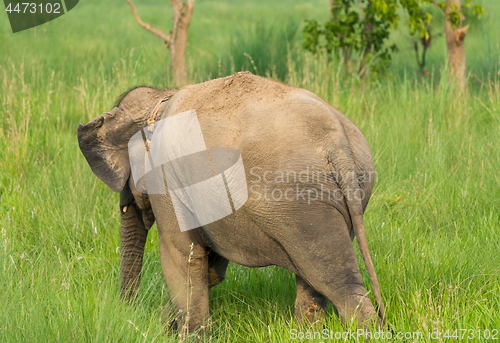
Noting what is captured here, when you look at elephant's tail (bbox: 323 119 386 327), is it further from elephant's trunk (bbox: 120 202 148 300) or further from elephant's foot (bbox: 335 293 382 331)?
elephant's trunk (bbox: 120 202 148 300)

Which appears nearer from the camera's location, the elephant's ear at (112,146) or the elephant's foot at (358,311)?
the elephant's foot at (358,311)

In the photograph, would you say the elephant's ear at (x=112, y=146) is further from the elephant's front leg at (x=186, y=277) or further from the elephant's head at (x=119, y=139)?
the elephant's front leg at (x=186, y=277)

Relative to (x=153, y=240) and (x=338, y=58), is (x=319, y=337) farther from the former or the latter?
(x=338, y=58)

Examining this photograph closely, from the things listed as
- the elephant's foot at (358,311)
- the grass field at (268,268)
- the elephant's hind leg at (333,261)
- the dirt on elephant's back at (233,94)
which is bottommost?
the grass field at (268,268)

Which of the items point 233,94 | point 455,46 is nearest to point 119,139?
point 233,94

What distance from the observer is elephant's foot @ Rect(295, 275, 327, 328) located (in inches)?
91.4

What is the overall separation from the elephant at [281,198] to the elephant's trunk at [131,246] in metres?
0.39

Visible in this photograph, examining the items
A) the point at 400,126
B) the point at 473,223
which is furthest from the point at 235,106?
the point at 400,126

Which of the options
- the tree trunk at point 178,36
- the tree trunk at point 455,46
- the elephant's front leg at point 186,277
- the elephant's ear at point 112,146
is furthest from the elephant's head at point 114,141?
the tree trunk at point 455,46

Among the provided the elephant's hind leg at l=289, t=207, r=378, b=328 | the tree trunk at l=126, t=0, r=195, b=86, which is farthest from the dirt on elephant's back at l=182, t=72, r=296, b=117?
the tree trunk at l=126, t=0, r=195, b=86

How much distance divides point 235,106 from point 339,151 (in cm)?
51

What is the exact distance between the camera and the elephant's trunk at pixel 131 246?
9.45 ft

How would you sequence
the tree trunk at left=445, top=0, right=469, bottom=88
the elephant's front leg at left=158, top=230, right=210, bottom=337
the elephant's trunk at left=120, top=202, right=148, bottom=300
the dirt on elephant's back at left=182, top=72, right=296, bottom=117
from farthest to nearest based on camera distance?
the tree trunk at left=445, top=0, right=469, bottom=88 < the elephant's trunk at left=120, top=202, right=148, bottom=300 < the elephant's front leg at left=158, top=230, right=210, bottom=337 < the dirt on elephant's back at left=182, top=72, right=296, bottom=117

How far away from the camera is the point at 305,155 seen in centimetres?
199
